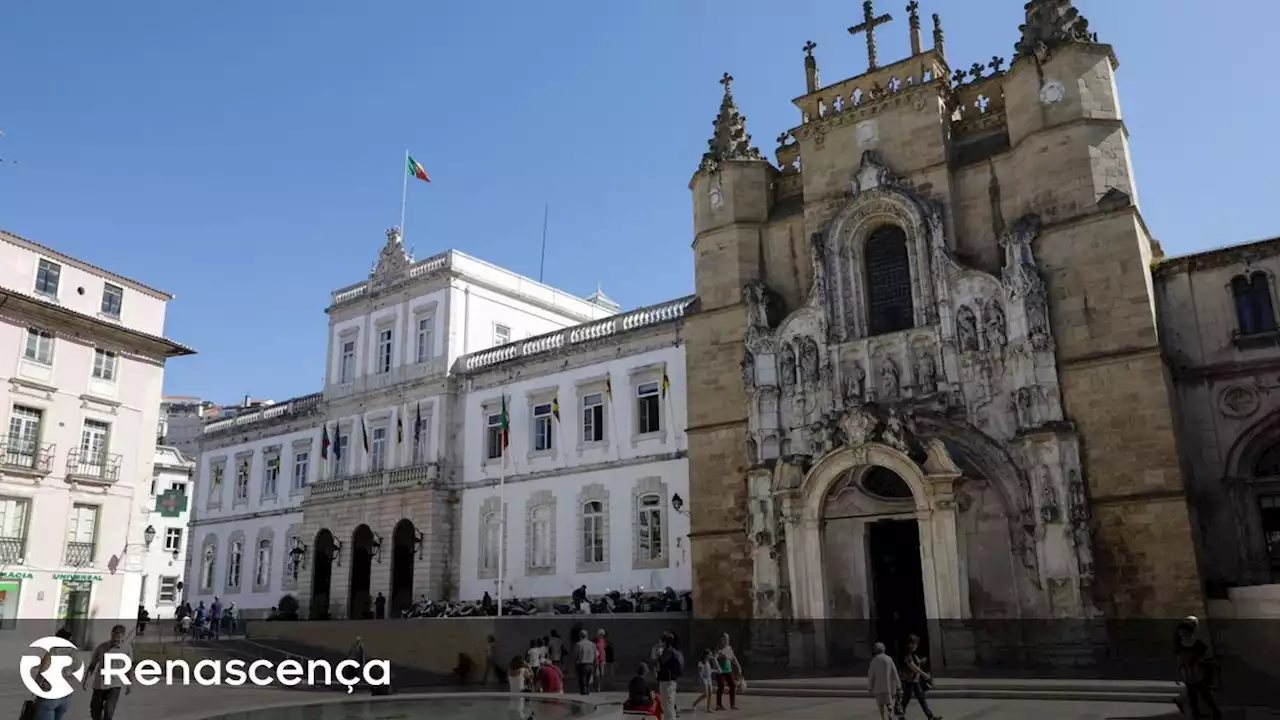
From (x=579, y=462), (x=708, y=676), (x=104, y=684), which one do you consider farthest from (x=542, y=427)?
(x=104, y=684)

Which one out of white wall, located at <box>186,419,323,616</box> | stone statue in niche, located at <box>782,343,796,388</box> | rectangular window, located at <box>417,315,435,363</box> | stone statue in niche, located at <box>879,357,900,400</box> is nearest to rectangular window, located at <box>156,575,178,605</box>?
white wall, located at <box>186,419,323,616</box>

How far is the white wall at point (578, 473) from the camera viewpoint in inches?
1155

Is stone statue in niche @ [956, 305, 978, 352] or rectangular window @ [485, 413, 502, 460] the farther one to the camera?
rectangular window @ [485, 413, 502, 460]

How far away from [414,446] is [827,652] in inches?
766

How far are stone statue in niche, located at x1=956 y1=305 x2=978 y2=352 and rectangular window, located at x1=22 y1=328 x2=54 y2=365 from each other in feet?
90.4

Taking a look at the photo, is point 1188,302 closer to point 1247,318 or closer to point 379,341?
point 1247,318

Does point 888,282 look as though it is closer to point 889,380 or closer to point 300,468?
point 889,380

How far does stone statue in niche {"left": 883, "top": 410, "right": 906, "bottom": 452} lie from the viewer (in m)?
21.2

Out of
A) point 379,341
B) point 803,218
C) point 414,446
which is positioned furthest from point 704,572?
point 379,341

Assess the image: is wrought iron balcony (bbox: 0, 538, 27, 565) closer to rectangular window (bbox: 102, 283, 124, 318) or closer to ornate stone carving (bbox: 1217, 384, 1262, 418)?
rectangular window (bbox: 102, 283, 124, 318)

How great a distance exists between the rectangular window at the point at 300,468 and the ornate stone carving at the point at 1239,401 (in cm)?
3400

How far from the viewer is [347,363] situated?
40344 mm

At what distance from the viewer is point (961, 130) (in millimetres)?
24141

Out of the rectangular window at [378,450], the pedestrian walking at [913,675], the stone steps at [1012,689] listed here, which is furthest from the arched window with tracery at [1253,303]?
the rectangular window at [378,450]
